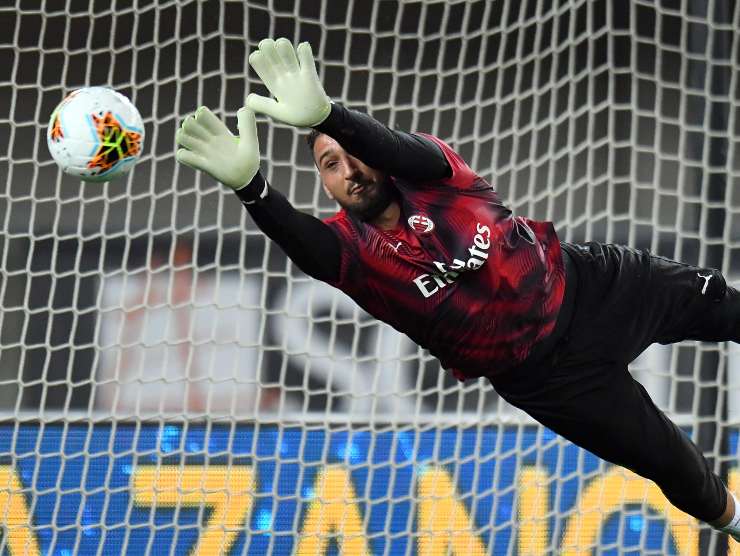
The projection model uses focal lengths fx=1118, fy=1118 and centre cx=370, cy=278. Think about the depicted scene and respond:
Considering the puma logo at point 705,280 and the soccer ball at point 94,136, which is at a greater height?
the soccer ball at point 94,136

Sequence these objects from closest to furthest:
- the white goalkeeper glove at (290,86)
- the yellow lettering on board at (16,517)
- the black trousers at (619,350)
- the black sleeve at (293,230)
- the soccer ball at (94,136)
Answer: the white goalkeeper glove at (290,86) < the black sleeve at (293,230) < the soccer ball at (94,136) < the black trousers at (619,350) < the yellow lettering on board at (16,517)

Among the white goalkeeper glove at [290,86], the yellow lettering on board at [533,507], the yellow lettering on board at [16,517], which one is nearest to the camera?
the white goalkeeper glove at [290,86]

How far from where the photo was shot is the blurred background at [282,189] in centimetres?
409

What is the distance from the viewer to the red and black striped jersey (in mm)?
2316

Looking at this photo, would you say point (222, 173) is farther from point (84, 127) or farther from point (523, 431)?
point (523, 431)

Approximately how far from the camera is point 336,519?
13.2 feet

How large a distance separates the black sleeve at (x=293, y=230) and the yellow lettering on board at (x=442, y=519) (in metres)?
1.90

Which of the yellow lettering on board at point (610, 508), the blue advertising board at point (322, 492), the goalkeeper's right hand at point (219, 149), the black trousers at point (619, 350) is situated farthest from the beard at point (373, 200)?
the yellow lettering on board at point (610, 508)

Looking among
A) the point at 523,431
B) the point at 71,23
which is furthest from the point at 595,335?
the point at 71,23

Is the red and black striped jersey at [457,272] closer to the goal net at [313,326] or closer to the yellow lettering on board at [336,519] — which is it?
the goal net at [313,326]

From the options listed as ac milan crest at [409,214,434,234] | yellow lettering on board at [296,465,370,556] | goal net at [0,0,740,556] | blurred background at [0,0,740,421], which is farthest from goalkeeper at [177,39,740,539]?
yellow lettering on board at [296,465,370,556]

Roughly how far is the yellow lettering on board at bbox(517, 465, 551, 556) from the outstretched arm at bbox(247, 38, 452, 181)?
2.22m

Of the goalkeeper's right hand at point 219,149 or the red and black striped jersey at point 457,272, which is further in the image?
the red and black striped jersey at point 457,272

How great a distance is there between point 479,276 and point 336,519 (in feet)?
6.25
